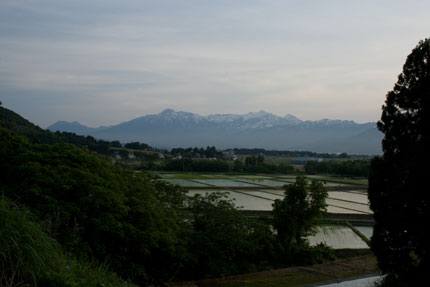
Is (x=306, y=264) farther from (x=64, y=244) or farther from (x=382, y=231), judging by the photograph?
(x=64, y=244)

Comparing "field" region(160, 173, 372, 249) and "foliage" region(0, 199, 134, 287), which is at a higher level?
"foliage" region(0, 199, 134, 287)

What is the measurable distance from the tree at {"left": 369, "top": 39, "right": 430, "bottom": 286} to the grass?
195 inches

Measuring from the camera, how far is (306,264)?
63.6ft

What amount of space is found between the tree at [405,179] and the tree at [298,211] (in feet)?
28.6

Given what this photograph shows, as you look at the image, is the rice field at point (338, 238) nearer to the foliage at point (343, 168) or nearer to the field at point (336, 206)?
the field at point (336, 206)

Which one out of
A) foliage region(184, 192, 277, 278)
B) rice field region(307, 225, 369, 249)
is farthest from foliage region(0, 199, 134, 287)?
rice field region(307, 225, 369, 249)

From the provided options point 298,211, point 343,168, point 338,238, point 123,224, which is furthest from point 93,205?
point 343,168

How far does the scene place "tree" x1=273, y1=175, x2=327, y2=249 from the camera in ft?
67.6

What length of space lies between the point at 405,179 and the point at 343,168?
2253 inches

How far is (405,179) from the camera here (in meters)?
Answer: 10.5

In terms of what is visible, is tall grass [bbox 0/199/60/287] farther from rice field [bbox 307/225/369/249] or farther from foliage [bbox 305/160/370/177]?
foliage [bbox 305/160/370/177]

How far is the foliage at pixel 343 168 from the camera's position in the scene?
62000 millimetres

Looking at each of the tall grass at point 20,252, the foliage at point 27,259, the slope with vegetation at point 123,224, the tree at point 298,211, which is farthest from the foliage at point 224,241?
the tall grass at point 20,252

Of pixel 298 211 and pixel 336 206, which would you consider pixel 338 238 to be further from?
pixel 336 206
